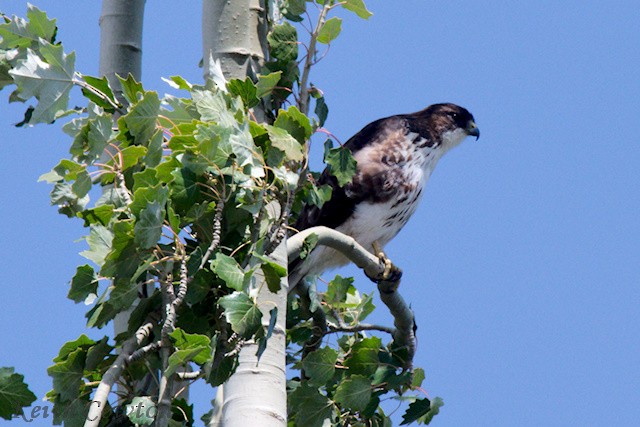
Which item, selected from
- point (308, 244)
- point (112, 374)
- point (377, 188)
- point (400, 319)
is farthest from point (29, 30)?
point (377, 188)

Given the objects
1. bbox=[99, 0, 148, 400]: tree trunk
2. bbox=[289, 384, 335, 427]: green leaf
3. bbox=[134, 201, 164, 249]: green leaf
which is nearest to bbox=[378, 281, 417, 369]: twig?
bbox=[289, 384, 335, 427]: green leaf

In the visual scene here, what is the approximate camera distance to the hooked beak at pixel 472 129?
6.51 meters

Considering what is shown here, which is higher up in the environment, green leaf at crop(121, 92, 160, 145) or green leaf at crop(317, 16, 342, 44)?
green leaf at crop(317, 16, 342, 44)

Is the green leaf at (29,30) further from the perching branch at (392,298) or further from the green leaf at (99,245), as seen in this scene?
the perching branch at (392,298)

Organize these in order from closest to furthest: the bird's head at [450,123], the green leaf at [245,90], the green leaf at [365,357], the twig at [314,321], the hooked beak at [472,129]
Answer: the green leaf at [245,90] < the green leaf at [365,357] < the twig at [314,321] < the bird's head at [450,123] < the hooked beak at [472,129]

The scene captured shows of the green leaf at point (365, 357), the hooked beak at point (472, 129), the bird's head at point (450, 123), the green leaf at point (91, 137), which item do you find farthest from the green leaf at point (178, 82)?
the hooked beak at point (472, 129)

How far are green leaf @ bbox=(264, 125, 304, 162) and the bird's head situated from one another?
2.99m

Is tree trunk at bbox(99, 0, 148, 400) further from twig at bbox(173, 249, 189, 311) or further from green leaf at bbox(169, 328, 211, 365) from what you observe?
green leaf at bbox(169, 328, 211, 365)

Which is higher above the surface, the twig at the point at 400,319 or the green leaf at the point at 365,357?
the twig at the point at 400,319

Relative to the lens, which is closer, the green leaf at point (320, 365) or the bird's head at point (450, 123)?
the green leaf at point (320, 365)

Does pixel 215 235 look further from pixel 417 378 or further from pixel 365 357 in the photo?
pixel 417 378

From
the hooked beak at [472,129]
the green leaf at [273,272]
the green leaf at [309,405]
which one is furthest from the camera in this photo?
Answer: the hooked beak at [472,129]

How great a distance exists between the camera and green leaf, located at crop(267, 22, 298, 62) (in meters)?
3.86

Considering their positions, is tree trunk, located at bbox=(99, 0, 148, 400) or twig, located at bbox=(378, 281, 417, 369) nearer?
twig, located at bbox=(378, 281, 417, 369)
